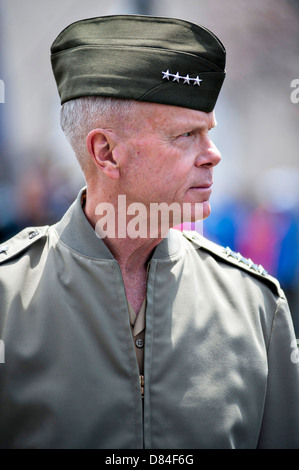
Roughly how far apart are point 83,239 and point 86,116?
0.42 m

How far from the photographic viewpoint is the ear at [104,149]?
1773 mm

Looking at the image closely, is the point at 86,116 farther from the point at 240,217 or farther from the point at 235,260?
the point at 240,217

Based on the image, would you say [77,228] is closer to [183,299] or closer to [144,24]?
[183,299]

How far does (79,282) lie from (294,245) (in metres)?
3.02

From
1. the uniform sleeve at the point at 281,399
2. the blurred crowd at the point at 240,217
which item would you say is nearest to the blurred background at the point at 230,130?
the blurred crowd at the point at 240,217

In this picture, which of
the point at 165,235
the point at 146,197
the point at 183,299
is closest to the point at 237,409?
the point at 183,299

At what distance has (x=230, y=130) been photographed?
4.81 m

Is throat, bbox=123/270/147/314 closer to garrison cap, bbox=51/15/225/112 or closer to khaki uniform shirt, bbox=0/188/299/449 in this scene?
khaki uniform shirt, bbox=0/188/299/449

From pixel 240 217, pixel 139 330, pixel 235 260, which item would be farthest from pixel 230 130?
pixel 139 330

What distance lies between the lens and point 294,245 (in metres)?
4.42

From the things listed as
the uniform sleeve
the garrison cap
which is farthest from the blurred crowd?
the uniform sleeve

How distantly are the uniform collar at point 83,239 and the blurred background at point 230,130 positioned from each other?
1.80m
